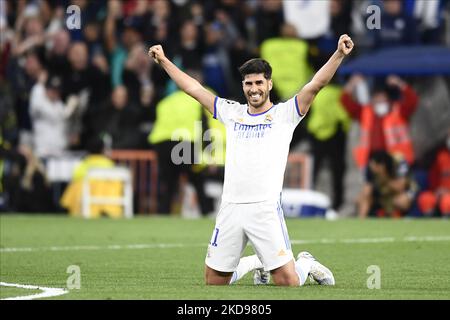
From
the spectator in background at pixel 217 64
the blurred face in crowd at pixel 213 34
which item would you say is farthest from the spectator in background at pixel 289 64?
the blurred face in crowd at pixel 213 34

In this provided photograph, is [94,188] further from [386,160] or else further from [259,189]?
[259,189]

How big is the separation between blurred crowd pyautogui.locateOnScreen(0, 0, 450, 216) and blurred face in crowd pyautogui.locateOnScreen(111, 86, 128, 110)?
A: 0.02 meters

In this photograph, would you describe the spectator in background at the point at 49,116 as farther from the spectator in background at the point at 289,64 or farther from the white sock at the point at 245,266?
the white sock at the point at 245,266

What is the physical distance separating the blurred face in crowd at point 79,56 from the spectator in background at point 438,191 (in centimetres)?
658

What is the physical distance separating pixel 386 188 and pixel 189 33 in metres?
4.31

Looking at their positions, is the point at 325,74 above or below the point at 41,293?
above

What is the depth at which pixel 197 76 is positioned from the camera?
24.2m

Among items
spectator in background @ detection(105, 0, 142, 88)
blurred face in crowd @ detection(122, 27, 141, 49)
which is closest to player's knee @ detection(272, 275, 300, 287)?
spectator in background @ detection(105, 0, 142, 88)

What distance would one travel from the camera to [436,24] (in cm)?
2397

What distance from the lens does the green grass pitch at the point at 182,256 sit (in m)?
12.2

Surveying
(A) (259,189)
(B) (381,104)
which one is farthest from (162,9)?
(A) (259,189)
